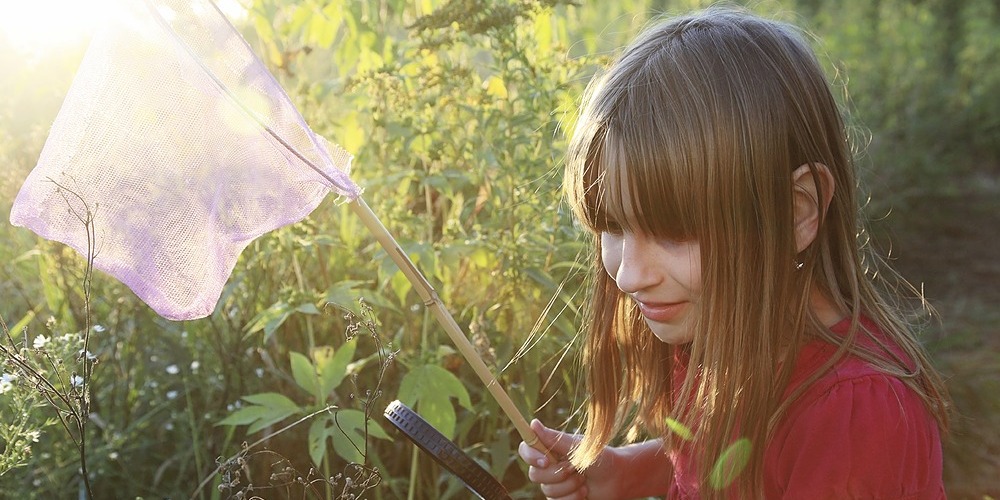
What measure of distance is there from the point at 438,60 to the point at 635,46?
862mm

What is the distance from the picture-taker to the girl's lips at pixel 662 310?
64.9 inches

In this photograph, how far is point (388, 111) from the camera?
2660 mm

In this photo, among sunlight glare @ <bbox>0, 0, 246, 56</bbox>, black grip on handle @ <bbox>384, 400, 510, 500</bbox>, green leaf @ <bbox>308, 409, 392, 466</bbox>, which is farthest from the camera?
sunlight glare @ <bbox>0, 0, 246, 56</bbox>

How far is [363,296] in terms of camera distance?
207 centimetres

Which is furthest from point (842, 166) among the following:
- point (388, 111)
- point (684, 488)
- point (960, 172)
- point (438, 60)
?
point (960, 172)

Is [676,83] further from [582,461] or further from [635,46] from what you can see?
[582,461]

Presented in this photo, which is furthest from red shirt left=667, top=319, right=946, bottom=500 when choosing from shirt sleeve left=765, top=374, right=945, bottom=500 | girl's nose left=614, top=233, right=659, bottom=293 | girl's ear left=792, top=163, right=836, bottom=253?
girl's nose left=614, top=233, right=659, bottom=293

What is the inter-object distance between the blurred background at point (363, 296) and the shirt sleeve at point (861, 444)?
0.39 metres

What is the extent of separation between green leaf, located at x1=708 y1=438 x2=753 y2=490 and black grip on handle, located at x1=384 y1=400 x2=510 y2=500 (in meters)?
0.37

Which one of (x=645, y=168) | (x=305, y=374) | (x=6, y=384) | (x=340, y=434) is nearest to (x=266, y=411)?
(x=305, y=374)

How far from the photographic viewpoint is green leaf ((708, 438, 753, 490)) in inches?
64.9

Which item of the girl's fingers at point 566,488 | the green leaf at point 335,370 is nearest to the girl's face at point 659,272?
the girl's fingers at point 566,488

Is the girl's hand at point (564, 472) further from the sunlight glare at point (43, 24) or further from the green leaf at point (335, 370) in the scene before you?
the sunlight glare at point (43, 24)

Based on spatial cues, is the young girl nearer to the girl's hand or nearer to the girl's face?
the girl's face
